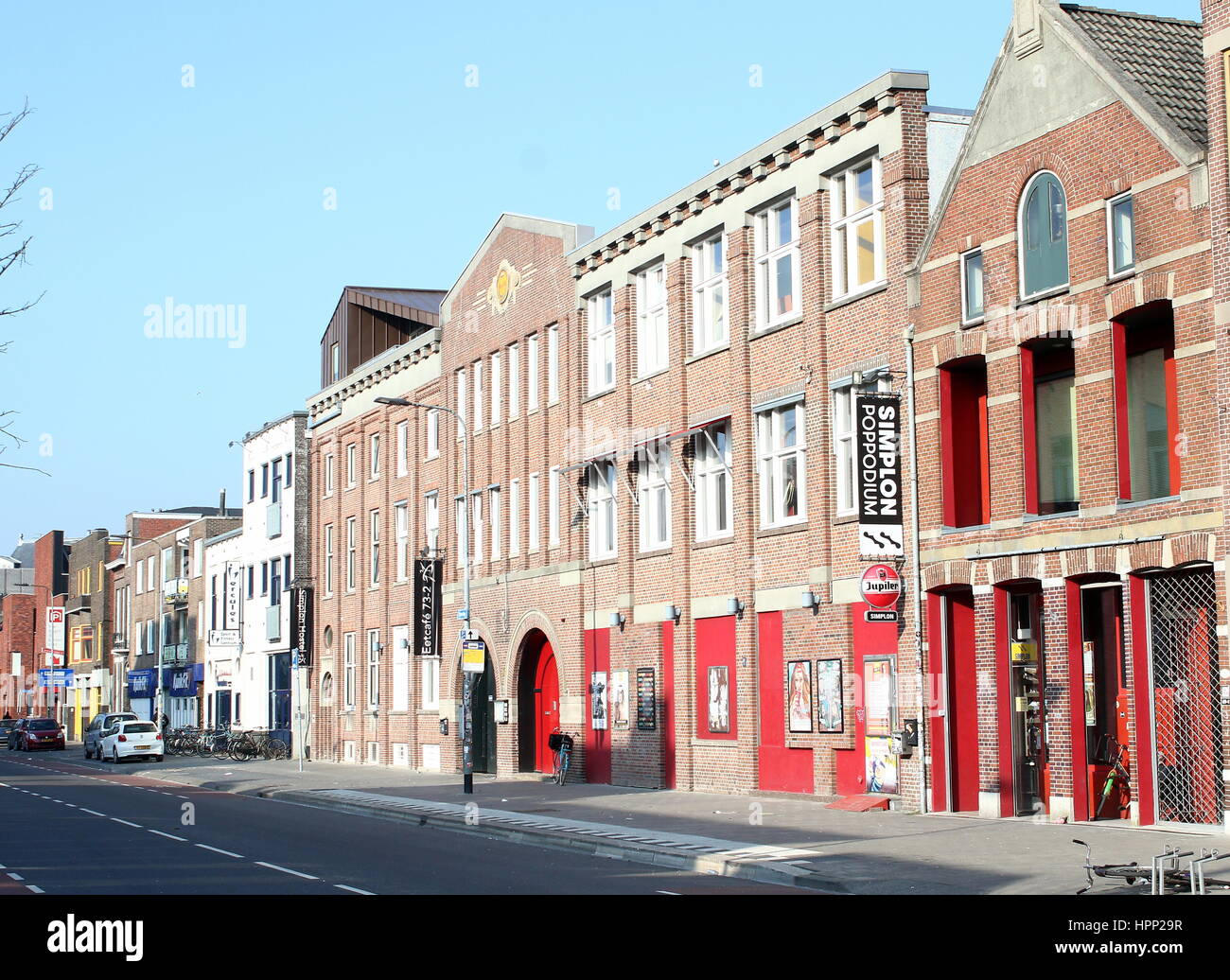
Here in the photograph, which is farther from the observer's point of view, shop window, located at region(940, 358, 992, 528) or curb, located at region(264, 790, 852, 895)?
shop window, located at region(940, 358, 992, 528)

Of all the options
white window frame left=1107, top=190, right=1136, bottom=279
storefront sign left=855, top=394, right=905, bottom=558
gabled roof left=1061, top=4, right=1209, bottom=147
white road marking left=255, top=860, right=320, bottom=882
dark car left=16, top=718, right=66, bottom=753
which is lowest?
dark car left=16, top=718, right=66, bottom=753

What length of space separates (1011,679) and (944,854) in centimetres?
564

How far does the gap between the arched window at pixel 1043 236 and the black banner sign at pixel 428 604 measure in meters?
24.5

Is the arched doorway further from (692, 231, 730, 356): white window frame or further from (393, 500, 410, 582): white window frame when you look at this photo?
(692, 231, 730, 356): white window frame

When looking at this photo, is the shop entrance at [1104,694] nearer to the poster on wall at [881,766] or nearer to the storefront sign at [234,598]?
the poster on wall at [881,766]

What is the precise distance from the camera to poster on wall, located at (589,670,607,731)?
35.5m

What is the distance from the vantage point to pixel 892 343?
26000 millimetres

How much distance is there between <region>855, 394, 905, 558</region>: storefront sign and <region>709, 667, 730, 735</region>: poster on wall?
21.4ft

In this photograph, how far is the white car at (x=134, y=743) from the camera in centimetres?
5756

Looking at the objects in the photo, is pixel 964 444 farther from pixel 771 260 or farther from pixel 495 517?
pixel 495 517

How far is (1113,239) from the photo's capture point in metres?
21.8

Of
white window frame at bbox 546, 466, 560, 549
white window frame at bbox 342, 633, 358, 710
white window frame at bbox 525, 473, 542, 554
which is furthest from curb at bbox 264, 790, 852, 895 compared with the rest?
white window frame at bbox 342, 633, 358, 710

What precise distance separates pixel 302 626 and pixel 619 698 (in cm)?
2343
